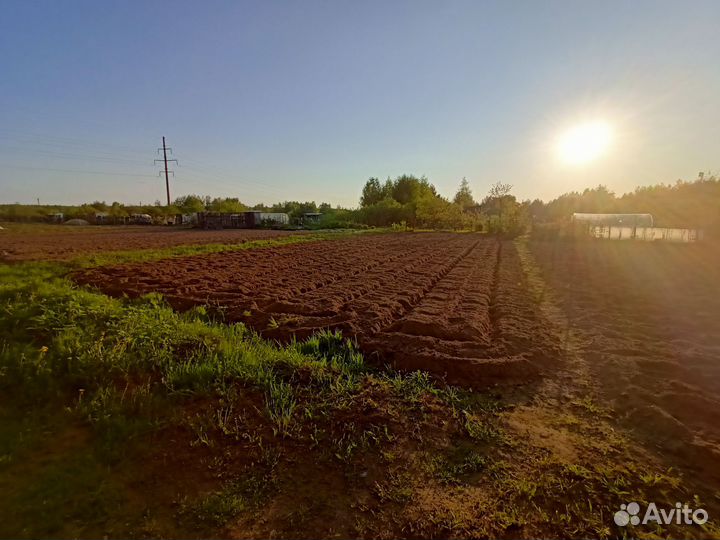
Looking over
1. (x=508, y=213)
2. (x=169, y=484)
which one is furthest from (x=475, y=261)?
(x=508, y=213)

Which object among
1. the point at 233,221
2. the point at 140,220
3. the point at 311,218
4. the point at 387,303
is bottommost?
the point at 387,303

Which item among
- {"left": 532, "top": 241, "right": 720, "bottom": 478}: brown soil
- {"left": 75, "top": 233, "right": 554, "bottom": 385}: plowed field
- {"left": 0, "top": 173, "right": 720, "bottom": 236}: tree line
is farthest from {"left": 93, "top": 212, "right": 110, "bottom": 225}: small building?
{"left": 532, "top": 241, "right": 720, "bottom": 478}: brown soil

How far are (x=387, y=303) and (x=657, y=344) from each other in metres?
4.43

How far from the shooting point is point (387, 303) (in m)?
7.18

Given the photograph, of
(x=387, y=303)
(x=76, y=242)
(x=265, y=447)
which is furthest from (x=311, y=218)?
(x=265, y=447)

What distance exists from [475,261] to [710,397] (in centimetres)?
1080

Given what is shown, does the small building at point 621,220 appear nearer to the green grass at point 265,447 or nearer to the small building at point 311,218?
the green grass at point 265,447

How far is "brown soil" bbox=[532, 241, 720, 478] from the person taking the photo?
10.9ft

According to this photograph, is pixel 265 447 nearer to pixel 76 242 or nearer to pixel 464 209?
pixel 76 242

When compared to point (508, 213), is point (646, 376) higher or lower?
lower

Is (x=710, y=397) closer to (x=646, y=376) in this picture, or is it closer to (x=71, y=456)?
(x=646, y=376)

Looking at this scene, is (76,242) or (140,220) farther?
(140,220)

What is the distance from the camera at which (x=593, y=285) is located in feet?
32.8

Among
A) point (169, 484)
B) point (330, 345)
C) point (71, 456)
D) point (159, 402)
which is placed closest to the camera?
point (169, 484)
